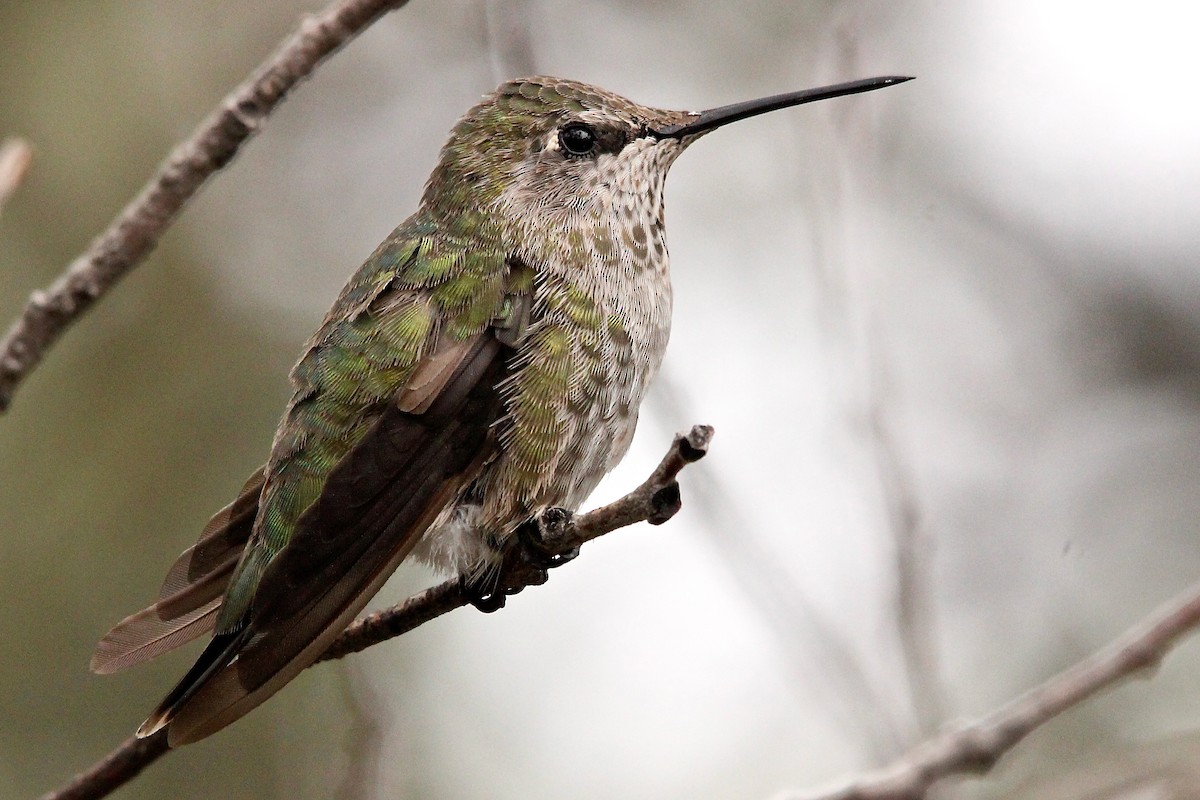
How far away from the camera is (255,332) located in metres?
7.34

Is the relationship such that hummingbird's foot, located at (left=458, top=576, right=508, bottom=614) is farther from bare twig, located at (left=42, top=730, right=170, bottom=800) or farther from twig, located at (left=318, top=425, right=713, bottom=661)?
bare twig, located at (left=42, top=730, right=170, bottom=800)

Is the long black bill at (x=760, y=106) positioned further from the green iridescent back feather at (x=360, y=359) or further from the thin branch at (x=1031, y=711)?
the thin branch at (x=1031, y=711)

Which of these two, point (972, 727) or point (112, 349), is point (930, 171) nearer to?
point (112, 349)

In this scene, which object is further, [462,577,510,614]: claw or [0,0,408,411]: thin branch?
[462,577,510,614]: claw

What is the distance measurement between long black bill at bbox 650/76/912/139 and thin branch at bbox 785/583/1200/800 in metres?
1.99

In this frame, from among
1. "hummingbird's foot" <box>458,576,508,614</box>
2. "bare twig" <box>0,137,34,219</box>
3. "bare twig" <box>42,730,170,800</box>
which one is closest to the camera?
"bare twig" <box>42,730,170,800</box>

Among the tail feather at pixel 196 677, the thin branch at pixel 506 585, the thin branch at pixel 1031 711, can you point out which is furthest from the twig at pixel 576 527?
the thin branch at pixel 1031 711

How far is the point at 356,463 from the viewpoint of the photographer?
9.95 ft

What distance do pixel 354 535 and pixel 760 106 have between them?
5.87ft

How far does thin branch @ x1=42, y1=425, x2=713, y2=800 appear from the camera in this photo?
87.4 inches

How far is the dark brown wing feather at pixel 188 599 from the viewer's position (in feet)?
10.2

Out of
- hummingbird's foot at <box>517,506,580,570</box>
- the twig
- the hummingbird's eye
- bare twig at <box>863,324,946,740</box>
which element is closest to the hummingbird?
the hummingbird's eye

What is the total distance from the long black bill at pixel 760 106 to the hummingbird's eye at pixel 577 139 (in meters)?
0.19

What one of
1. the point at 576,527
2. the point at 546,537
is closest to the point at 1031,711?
the point at 576,527
